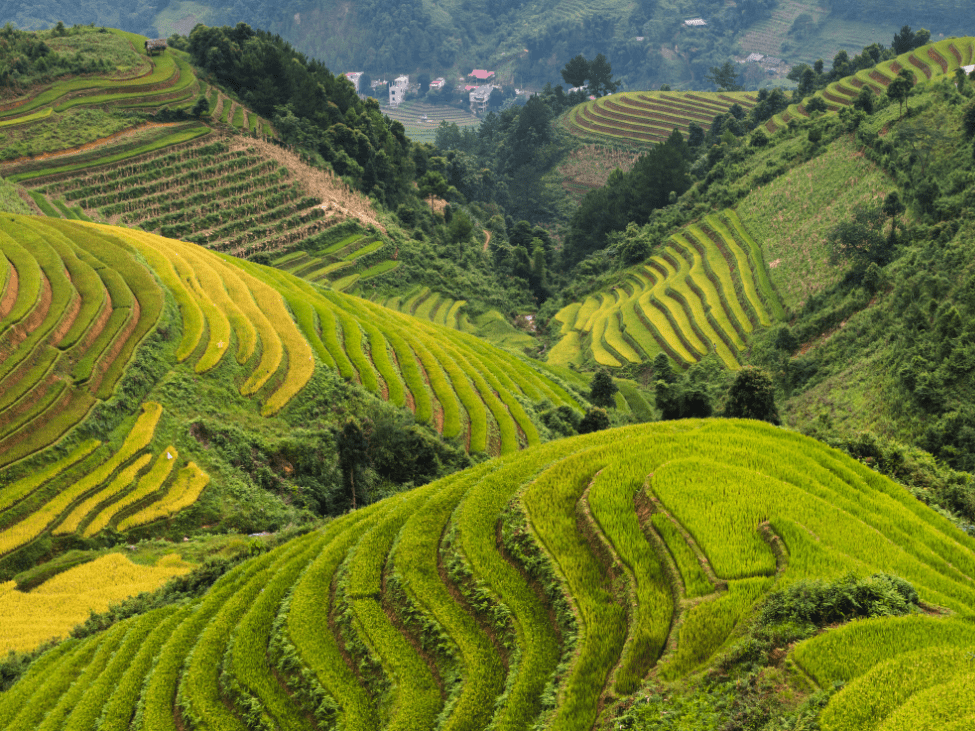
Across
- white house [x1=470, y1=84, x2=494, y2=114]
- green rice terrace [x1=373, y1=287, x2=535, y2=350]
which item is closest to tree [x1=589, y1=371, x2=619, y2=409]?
A: green rice terrace [x1=373, y1=287, x2=535, y2=350]

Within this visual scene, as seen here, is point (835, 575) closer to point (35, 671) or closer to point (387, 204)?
point (35, 671)

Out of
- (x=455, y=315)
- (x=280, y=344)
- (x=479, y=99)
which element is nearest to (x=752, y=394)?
(x=280, y=344)

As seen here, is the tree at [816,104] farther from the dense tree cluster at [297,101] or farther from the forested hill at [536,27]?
the forested hill at [536,27]

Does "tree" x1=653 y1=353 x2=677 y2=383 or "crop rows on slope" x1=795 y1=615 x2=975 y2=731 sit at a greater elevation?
"crop rows on slope" x1=795 y1=615 x2=975 y2=731

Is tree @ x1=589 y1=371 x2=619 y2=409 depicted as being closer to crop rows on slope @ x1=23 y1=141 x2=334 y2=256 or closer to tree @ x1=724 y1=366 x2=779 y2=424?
tree @ x1=724 y1=366 x2=779 y2=424

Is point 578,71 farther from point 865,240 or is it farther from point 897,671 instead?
point 897,671

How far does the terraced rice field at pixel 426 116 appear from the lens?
477 feet

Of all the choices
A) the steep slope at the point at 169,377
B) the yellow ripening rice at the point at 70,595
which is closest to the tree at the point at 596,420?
the steep slope at the point at 169,377

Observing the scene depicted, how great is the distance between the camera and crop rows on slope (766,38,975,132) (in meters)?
55.2

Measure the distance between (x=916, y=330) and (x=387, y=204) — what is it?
4156 cm

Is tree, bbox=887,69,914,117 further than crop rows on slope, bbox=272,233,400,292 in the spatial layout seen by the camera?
No

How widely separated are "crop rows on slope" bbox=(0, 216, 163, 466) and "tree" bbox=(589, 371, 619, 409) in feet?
61.1

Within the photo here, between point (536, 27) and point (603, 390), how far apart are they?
157 m

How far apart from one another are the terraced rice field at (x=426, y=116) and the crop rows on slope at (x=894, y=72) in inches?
3664
